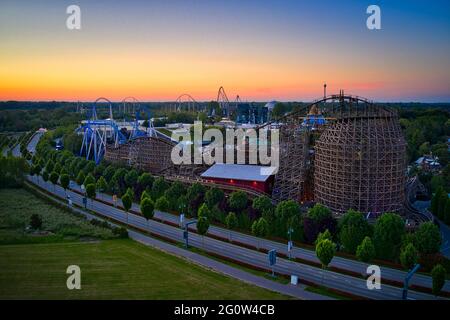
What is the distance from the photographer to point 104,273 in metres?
34.5

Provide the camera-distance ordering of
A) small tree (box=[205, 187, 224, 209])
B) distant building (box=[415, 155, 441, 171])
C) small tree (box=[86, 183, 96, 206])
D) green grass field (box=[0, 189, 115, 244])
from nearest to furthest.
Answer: green grass field (box=[0, 189, 115, 244])
small tree (box=[205, 187, 224, 209])
small tree (box=[86, 183, 96, 206])
distant building (box=[415, 155, 441, 171])

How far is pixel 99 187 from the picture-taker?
6331cm

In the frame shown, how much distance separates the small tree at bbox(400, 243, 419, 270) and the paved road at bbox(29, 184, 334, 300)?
8.01m

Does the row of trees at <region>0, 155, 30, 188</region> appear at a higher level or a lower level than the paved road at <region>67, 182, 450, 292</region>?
higher

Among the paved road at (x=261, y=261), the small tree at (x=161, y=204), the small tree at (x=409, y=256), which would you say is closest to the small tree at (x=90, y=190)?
the paved road at (x=261, y=261)

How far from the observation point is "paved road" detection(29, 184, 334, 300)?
103 ft

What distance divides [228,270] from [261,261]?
3908mm

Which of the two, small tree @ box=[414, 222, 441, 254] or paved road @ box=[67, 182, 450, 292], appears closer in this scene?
paved road @ box=[67, 182, 450, 292]

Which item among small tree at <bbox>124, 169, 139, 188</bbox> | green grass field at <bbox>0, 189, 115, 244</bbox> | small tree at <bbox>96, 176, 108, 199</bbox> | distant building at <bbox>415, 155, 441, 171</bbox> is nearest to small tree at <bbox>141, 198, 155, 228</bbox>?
green grass field at <bbox>0, 189, 115, 244</bbox>

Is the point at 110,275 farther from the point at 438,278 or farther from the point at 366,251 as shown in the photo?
the point at 438,278

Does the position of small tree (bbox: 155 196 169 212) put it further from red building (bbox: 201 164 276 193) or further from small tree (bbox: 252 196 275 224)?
small tree (bbox: 252 196 275 224)

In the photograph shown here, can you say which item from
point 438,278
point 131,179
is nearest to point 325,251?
point 438,278
